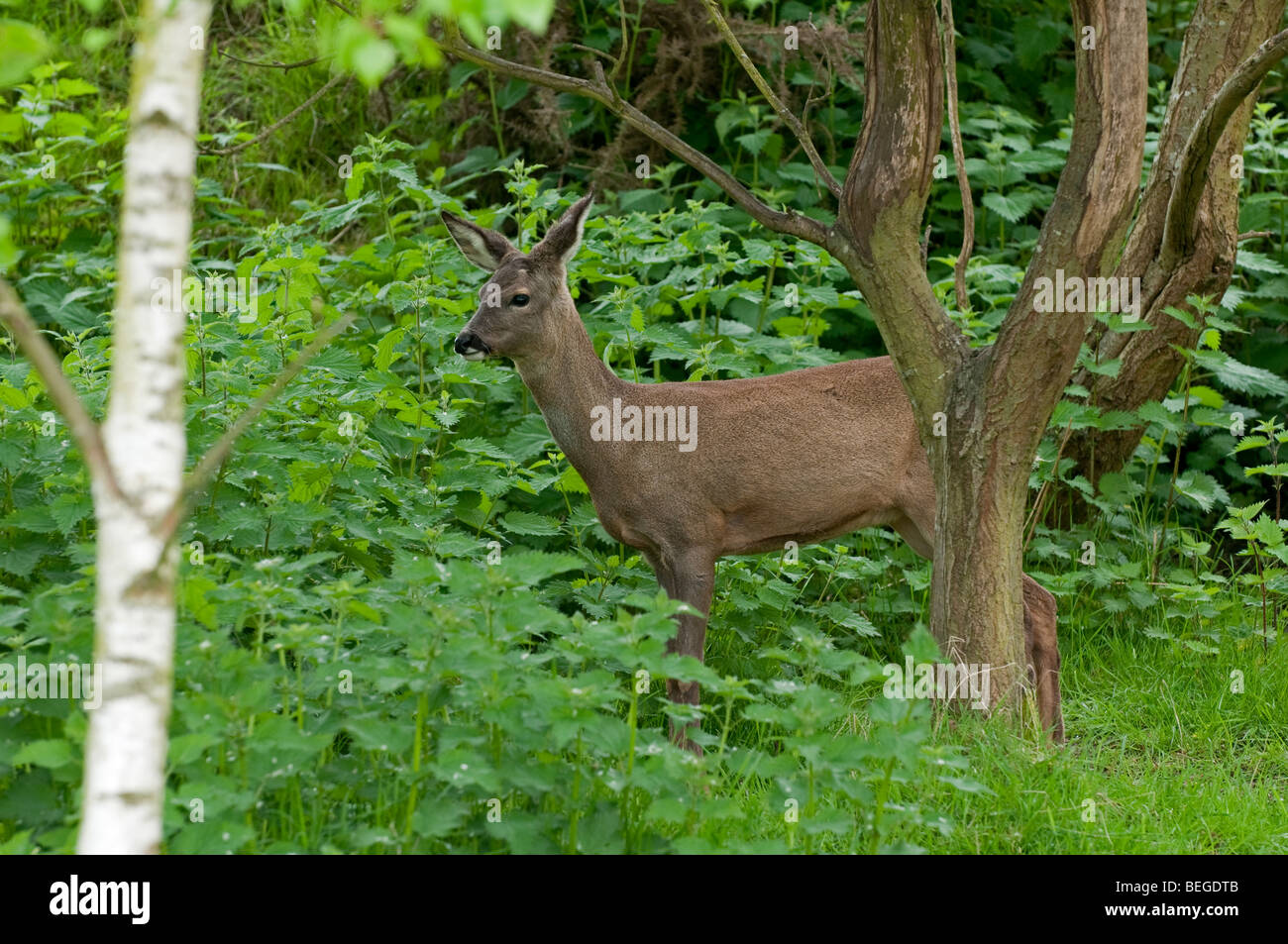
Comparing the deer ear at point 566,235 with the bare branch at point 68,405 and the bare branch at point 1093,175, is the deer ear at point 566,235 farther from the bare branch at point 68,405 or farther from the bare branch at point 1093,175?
the bare branch at point 68,405

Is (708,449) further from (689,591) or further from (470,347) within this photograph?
(470,347)

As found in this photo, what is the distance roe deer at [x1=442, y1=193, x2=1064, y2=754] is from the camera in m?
6.25

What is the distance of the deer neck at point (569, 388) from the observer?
639cm

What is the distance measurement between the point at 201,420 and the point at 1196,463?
16.9 feet

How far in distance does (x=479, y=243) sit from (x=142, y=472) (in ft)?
13.2

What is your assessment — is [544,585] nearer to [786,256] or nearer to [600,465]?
[600,465]

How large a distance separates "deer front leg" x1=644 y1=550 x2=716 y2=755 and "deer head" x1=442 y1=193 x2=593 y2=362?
40.5 inches

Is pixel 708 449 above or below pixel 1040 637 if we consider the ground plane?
above

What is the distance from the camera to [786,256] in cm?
912

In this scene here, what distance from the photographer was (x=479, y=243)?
6.57 metres

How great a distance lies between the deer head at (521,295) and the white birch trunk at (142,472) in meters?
3.47

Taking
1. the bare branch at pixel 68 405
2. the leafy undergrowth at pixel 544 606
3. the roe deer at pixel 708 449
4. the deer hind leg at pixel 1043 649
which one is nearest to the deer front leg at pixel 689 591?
the roe deer at pixel 708 449

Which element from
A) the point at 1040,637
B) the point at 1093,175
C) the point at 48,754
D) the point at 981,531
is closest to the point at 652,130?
the point at 1093,175
